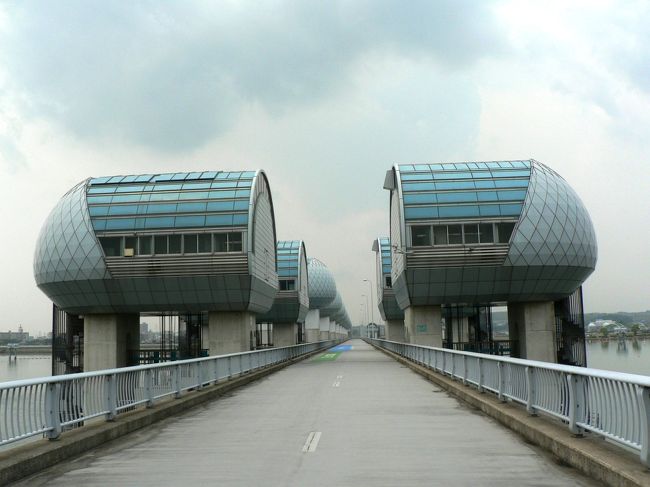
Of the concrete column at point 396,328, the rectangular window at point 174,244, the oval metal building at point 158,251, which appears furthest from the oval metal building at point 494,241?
the concrete column at point 396,328

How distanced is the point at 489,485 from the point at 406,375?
20898 millimetres

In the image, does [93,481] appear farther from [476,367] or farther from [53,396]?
[476,367]

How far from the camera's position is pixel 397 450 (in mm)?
9922

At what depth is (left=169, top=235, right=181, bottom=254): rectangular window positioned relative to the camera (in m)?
44.7

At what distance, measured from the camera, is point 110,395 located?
494 inches

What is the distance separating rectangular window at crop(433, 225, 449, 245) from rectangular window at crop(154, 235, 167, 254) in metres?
18.4

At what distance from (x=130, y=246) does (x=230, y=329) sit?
29.3 feet

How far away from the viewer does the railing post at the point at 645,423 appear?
22.3 ft

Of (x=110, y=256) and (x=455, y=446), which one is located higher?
(x=110, y=256)

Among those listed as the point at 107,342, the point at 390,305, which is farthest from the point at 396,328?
the point at 107,342

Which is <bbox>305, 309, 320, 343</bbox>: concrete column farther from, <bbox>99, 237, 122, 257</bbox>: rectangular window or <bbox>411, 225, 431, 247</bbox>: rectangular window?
<bbox>99, 237, 122, 257</bbox>: rectangular window

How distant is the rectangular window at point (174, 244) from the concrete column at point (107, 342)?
8006 mm

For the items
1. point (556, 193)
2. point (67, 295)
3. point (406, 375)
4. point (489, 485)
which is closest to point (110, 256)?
point (67, 295)

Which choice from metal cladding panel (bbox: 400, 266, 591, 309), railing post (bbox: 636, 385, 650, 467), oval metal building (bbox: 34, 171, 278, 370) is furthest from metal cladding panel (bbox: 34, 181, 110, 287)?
railing post (bbox: 636, 385, 650, 467)
